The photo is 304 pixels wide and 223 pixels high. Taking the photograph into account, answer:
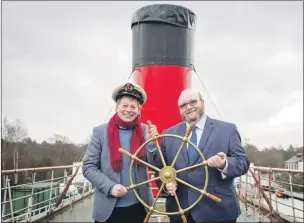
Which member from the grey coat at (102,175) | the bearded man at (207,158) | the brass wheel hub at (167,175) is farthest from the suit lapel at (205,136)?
the grey coat at (102,175)

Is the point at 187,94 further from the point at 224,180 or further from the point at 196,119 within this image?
the point at 224,180

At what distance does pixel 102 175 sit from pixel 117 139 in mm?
252

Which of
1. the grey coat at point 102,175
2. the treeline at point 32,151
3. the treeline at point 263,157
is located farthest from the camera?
the treeline at point 263,157

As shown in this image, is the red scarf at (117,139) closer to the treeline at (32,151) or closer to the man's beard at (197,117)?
the man's beard at (197,117)

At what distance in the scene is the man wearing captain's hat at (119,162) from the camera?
2.21m

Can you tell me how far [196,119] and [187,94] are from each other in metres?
0.18

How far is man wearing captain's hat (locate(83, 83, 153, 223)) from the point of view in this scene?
87.0 inches

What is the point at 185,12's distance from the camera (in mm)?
4973

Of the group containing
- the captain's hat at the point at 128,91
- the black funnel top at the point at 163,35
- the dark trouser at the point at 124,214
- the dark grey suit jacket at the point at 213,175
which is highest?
the black funnel top at the point at 163,35

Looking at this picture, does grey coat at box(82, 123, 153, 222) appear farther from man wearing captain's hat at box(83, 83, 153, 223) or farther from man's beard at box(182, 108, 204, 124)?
man's beard at box(182, 108, 204, 124)

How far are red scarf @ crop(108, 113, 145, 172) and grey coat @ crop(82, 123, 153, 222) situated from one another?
0.17 ft

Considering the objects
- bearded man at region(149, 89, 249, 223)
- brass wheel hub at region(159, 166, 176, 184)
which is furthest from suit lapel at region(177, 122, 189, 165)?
brass wheel hub at region(159, 166, 176, 184)

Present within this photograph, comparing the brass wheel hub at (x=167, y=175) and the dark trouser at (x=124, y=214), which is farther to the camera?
the dark trouser at (x=124, y=214)

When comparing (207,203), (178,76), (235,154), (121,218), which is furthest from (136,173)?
(178,76)
